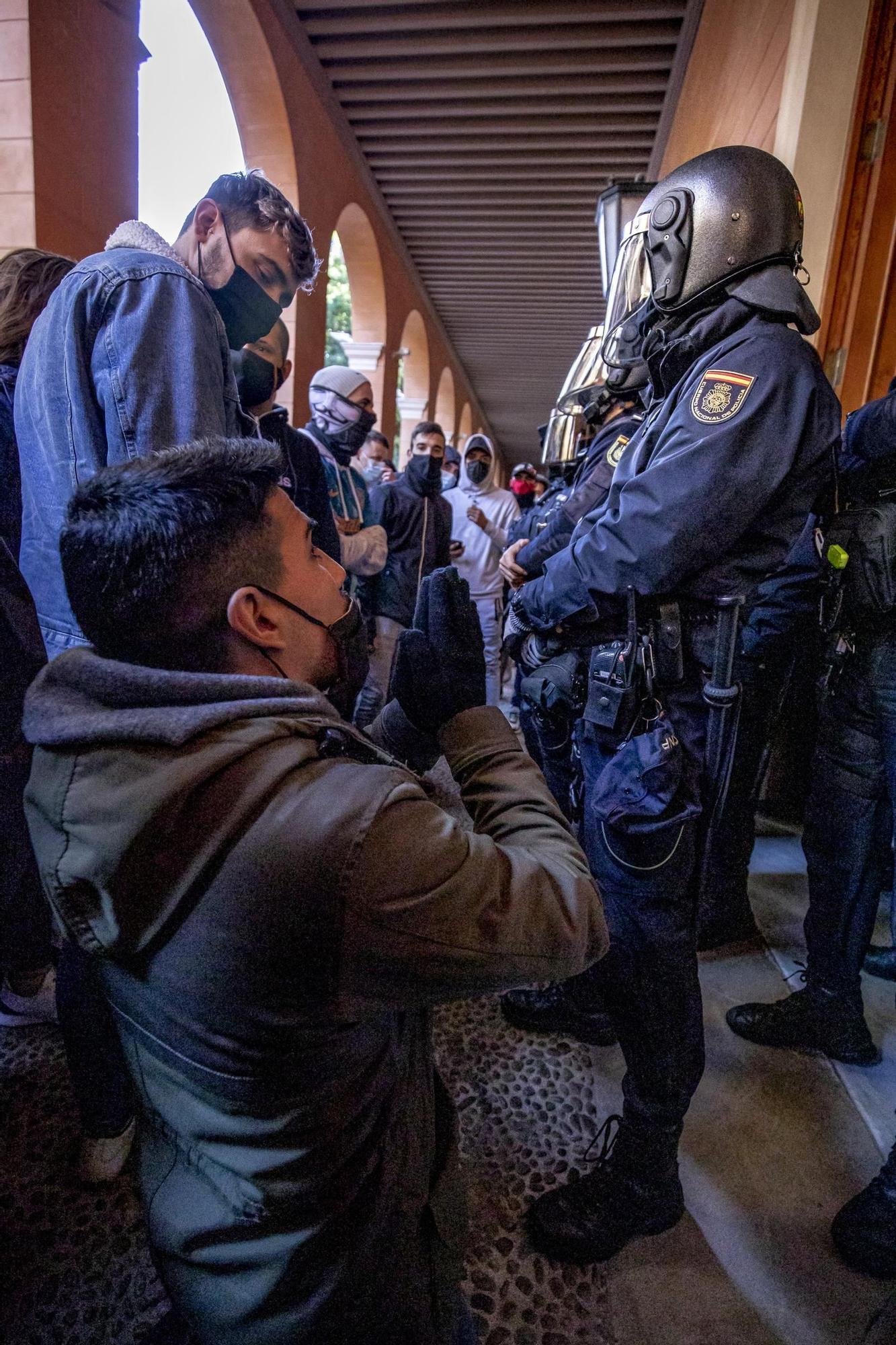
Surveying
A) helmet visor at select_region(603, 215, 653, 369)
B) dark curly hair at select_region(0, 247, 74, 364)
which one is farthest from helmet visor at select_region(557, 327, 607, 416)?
dark curly hair at select_region(0, 247, 74, 364)

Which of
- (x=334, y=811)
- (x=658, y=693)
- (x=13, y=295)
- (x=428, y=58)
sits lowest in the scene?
(x=658, y=693)

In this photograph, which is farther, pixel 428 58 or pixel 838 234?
pixel 428 58

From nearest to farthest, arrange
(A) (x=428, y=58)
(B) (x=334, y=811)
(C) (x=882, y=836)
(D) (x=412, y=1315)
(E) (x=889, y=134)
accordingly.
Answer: (B) (x=334, y=811) < (D) (x=412, y=1315) < (C) (x=882, y=836) < (E) (x=889, y=134) < (A) (x=428, y=58)

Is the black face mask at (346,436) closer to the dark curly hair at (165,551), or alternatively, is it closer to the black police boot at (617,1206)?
the dark curly hair at (165,551)

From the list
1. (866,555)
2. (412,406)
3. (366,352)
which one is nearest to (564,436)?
(866,555)

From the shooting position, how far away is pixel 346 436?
3.24m

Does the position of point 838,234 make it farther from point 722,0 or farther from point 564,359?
point 564,359

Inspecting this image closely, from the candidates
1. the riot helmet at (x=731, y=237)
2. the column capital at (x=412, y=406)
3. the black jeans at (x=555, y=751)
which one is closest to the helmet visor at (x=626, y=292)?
the riot helmet at (x=731, y=237)

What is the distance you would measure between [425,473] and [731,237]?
109 inches

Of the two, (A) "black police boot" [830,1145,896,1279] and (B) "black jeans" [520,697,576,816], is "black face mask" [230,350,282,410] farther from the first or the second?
(A) "black police boot" [830,1145,896,1279]

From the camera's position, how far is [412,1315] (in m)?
0.84

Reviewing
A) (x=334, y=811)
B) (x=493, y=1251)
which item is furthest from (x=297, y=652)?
(x=493, y=1251)

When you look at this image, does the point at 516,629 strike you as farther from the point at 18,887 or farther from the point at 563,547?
the point at 18,887

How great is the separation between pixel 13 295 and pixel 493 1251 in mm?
2282
